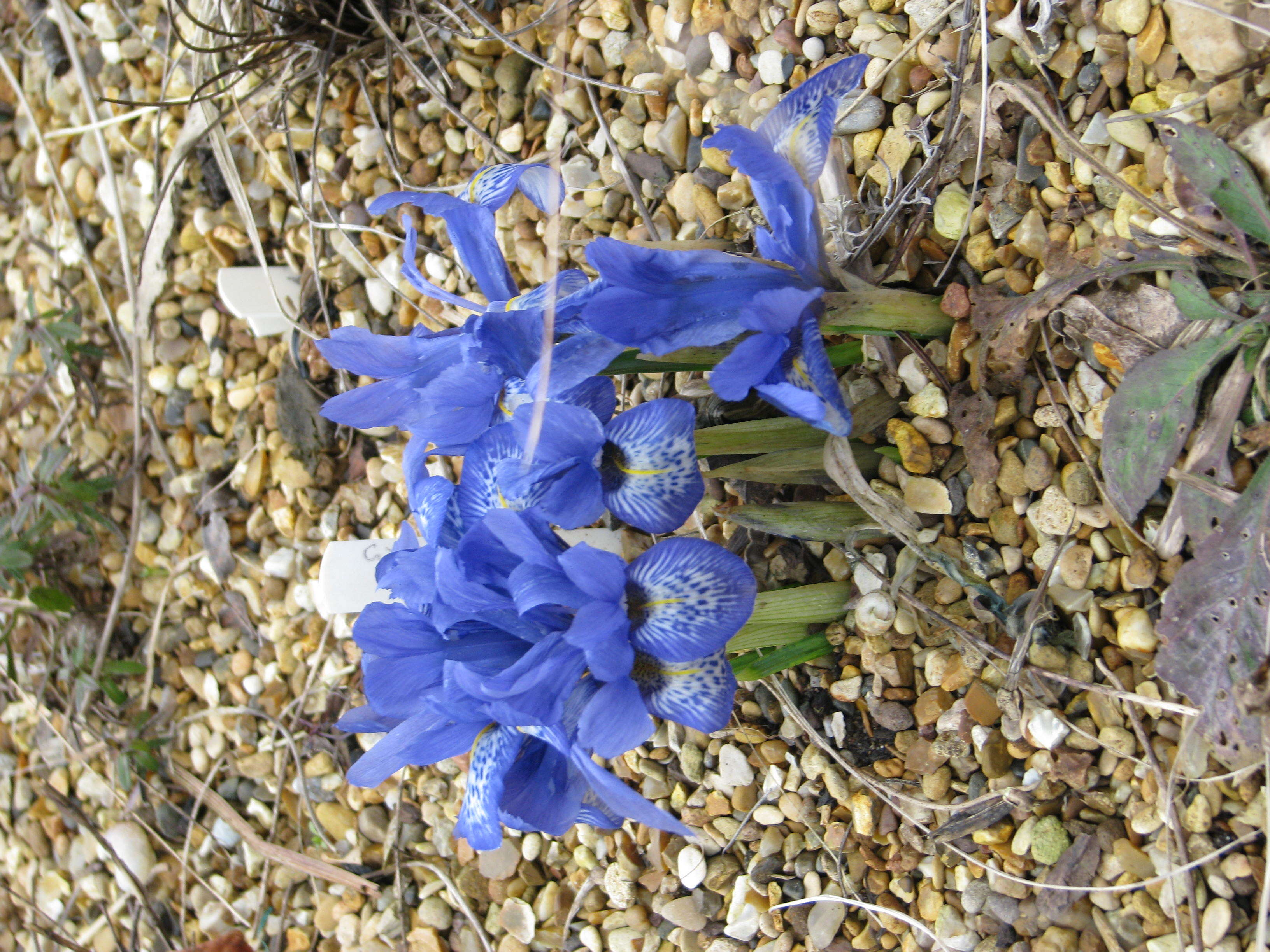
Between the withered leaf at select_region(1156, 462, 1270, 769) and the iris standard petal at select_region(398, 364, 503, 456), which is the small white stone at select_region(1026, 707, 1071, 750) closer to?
the withered leaf at select_region(1156, 462, 1270, 769)

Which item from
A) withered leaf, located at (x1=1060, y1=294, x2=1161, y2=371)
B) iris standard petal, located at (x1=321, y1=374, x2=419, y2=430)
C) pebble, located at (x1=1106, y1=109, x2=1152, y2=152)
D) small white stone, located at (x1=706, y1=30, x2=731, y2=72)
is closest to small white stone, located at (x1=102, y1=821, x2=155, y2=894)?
iris standard petal, located at (x1=321, y1=374, x2=419, y2=430)

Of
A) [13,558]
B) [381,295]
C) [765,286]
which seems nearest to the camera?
[765,286]

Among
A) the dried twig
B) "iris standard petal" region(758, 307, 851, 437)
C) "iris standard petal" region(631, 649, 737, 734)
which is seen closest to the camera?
"iris standard petal" region(758, 307, 851, 437)

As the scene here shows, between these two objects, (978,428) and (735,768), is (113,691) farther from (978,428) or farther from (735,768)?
(978,428)

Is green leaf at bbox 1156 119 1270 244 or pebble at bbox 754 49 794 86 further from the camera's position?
pebble at bbox 754 49 794 86

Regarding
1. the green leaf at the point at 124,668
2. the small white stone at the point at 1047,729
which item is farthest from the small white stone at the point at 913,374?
the green leaf at the point at 124,668

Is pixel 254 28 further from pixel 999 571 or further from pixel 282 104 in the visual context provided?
pixel 999 571

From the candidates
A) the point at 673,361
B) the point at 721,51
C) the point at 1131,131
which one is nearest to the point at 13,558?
the point at 673,361

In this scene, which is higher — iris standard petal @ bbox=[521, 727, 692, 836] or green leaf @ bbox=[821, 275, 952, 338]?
green leaf @ bbox=[821, 275, 952, 338]
